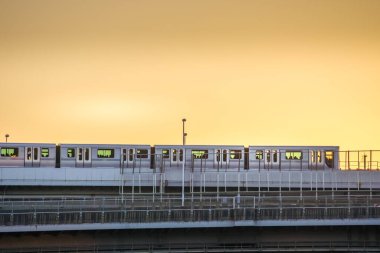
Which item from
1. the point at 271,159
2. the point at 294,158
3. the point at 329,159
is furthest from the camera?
the point at 329,159

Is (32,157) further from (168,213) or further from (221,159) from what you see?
(168,213)

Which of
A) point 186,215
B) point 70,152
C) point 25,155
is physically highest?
point 70,152

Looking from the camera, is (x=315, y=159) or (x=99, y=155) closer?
(x=99, y=155)

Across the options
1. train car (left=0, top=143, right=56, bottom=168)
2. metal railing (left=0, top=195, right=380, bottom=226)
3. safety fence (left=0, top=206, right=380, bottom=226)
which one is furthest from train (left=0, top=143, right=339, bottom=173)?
safety fence (left=0, top=206, right=380, bottom=226)

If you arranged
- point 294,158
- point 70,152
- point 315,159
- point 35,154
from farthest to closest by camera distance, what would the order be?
point 315,159 < point 294,158 < point 70,152 < point 35,154

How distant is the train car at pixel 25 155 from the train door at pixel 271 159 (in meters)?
13.6

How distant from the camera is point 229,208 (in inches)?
1155

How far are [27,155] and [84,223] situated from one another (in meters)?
16.9

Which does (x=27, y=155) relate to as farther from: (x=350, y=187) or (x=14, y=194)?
(x=350, y=187)

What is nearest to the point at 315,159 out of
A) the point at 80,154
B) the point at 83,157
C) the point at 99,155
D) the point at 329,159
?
the point at 329,159

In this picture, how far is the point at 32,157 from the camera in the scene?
43719mm

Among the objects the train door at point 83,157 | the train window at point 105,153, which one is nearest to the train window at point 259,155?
the train window at point 105,153

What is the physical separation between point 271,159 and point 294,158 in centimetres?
148

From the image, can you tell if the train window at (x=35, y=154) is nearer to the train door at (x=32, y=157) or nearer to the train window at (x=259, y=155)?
the train door at (x=32, y=157)
